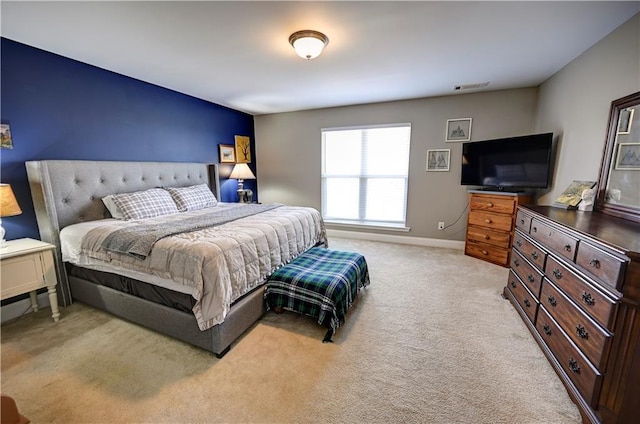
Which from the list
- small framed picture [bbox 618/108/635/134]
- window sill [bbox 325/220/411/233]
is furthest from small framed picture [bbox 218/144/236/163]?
small framed picture [bbox 618/108/635/134]

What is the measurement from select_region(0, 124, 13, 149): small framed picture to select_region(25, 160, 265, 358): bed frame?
0.60 feet

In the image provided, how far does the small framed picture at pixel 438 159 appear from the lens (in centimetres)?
388

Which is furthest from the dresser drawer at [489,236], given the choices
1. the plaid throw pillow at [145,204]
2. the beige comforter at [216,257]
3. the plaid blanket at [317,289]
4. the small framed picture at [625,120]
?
the plaid throw pillow at [145,204]

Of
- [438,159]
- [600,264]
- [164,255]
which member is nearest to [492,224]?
[438,159]

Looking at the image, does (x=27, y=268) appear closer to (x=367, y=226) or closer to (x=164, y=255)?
(x=164, y=255)

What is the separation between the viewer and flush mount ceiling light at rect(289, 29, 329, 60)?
6.57 ft

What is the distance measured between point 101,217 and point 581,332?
13.1ft

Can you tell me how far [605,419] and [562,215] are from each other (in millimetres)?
1270

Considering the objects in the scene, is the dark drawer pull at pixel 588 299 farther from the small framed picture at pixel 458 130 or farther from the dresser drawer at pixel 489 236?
the small framed picture at pixel 458 130

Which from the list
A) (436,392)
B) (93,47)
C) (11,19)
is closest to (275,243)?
(436,392)

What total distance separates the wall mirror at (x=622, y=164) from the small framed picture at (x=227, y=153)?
462 centimetres

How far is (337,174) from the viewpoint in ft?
15.4

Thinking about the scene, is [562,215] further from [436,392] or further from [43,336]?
[43,336]

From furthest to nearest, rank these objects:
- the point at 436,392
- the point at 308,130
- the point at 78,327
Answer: the point at 308,130, the point at 78,327, the point at 436,392
